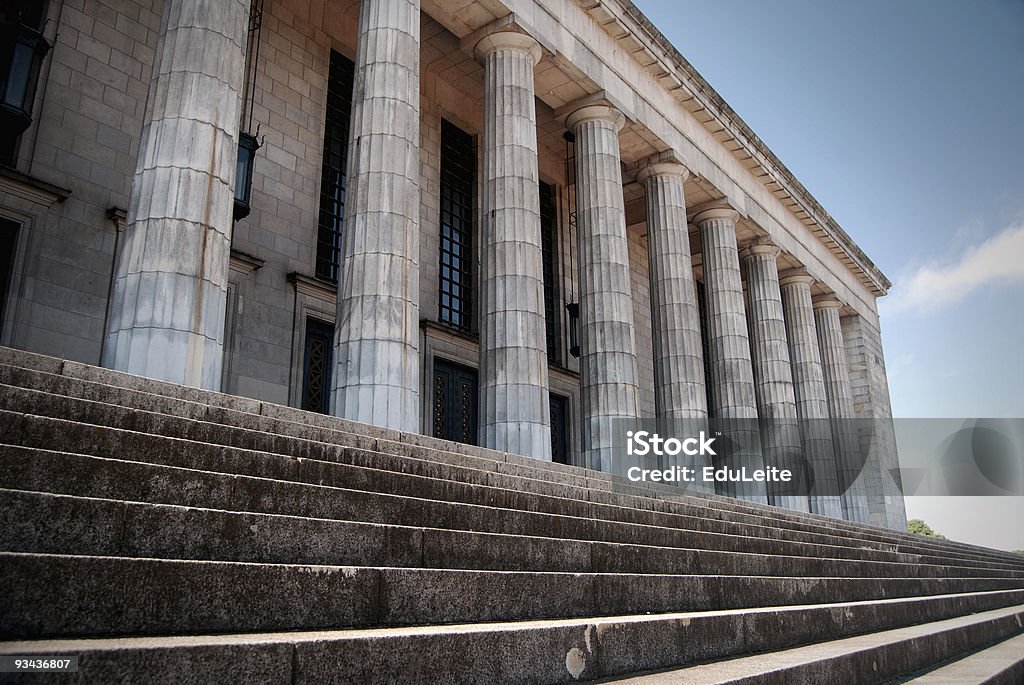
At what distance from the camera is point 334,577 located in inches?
134

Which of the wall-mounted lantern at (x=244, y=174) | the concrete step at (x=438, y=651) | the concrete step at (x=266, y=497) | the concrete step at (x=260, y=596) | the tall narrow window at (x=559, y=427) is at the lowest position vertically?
the concrete step at (x=438, y=651)

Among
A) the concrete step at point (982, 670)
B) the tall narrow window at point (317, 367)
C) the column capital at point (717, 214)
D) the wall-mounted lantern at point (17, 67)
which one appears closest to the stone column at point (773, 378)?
the column capital at point (717, 214)

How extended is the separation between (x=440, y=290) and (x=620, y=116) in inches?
254

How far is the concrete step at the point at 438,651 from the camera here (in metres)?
2.41

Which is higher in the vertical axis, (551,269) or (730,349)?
(551,269)

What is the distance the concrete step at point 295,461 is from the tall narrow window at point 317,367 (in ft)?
30.8

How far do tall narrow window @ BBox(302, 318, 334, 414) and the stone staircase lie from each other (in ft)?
29.4

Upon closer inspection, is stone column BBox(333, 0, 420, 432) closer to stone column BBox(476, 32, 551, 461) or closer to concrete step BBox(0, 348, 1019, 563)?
stone column BBox(476, 32, 551, 461)

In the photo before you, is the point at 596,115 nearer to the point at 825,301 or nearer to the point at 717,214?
the point at 717,214

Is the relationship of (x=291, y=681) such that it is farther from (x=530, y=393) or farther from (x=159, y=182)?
(x=530, y=393)

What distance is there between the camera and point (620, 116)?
18.7m

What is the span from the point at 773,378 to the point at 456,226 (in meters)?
11.7

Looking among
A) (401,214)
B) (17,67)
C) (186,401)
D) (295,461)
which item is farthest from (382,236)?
(295,461)

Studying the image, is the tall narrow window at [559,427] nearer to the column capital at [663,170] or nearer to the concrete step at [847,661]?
the column capital at [663,170]
